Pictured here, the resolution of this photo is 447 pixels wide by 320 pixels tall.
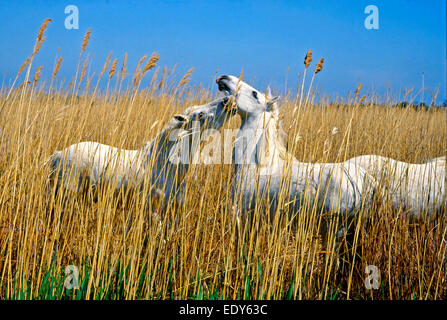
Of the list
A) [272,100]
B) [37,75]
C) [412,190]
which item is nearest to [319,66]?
[272,100]

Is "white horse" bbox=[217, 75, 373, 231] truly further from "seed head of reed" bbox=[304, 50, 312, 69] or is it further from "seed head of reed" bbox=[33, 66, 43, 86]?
"seed head of reed" bbox=[33, 66, 43, 86]

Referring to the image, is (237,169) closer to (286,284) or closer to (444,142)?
(286,284)

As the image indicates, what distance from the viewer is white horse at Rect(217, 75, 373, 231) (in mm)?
1648

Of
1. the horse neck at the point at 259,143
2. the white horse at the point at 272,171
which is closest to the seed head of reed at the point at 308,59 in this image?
the white horse at the point at 272,171

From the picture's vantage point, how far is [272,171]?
1.81m

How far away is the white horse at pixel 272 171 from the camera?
1648 millimetres

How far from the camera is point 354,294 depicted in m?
1.60

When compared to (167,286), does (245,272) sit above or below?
above

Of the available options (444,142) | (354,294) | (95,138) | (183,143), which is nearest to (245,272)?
(354,294)

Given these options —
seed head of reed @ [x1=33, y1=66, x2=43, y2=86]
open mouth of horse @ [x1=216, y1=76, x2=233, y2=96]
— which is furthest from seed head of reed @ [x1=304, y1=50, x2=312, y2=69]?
seed head of reed @ [x1=33, y1=66, x2=43, y2=86]

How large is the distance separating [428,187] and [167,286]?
1400 mm

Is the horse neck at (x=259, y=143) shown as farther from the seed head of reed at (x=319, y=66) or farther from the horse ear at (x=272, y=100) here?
the seed head of reed at (x=319, y=66)
